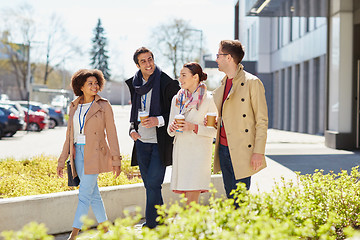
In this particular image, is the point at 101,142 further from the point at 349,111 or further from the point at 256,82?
the point at 349,111

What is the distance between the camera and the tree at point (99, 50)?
96500 millimetres

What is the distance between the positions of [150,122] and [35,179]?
2.93 m

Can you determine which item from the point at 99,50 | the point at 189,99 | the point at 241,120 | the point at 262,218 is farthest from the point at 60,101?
the point at 99,50

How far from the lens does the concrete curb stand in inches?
210

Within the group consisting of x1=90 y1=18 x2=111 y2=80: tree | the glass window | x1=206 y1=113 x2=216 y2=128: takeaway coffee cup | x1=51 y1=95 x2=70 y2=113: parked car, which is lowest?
x1=206 y1=113 x2=216 y2=128: takeaway coffee cup

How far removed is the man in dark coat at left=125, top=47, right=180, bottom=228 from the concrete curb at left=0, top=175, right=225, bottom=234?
0.71 metres

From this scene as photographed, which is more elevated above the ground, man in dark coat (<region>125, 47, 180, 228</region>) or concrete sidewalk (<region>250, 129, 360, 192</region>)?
man in dark coat (<region>125, 47, 180, 228</region>)

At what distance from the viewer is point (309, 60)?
1110 inches

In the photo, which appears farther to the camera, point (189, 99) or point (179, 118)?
point (189, 99)

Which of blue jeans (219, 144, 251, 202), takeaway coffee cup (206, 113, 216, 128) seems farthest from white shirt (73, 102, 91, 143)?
blue jeans (219, 144, 251, 202)

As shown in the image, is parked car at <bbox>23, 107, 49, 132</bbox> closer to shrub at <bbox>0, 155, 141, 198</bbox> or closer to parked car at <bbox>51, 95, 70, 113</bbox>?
parked car at <bbox>51, 95, 70, 113</bbox>

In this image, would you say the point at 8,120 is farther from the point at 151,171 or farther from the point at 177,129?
the point at 177,129

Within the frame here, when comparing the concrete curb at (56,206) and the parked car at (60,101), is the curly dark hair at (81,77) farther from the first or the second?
the parked car at (60,101)

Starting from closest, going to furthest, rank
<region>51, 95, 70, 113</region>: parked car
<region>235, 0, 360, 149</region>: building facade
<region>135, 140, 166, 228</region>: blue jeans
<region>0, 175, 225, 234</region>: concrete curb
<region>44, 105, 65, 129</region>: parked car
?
<region>135, 140, 166, 228</region>: blue jeans → <region>0, 175, 225, 234</region>: concrete curb → <region>235, 0, 360, 149</region>: building facade → <region>44, 105, 65, 129</region>: parked car → <region>51, 95, 70, 113</region>: parked car
